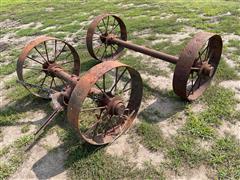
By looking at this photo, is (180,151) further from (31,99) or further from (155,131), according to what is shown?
(31,99)

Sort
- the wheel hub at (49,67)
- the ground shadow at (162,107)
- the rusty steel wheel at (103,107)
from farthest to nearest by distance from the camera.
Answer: the wheel hub at (49,67) → the ground shadow at (162,107) → the rusty steel wheel at (103,107)

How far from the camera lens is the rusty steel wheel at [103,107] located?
4184 millimetres

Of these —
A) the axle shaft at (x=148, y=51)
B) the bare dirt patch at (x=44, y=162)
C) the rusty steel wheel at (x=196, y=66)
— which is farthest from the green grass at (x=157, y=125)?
the axle shaft at (x=148, y=51)

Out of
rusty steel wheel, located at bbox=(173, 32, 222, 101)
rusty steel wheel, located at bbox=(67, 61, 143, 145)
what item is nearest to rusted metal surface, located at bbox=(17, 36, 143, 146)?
rusty steel wheel, located at bbox=(67, 61, 143, 145)

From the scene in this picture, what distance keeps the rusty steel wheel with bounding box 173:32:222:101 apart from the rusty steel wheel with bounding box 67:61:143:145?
0.76 meters

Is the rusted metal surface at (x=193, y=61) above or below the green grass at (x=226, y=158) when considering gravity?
above

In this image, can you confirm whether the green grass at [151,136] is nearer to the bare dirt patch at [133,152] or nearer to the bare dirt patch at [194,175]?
the bare dirt patch at [133,152]

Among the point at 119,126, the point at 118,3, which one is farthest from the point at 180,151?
the point at 118,3

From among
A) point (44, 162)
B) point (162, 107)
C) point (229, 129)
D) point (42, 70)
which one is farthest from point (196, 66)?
point (44, 162)

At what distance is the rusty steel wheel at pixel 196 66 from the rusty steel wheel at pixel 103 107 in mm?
762

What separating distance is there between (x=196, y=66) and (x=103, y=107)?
2.16 meters

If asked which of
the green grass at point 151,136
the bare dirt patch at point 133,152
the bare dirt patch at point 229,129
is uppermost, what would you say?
the bare dirt patch at point 229,129

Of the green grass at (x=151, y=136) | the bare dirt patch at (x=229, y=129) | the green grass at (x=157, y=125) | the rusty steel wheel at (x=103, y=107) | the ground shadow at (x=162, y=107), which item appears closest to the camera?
the rusty steel wheel at (x=103, y=107)

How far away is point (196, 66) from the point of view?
565 centimetres
